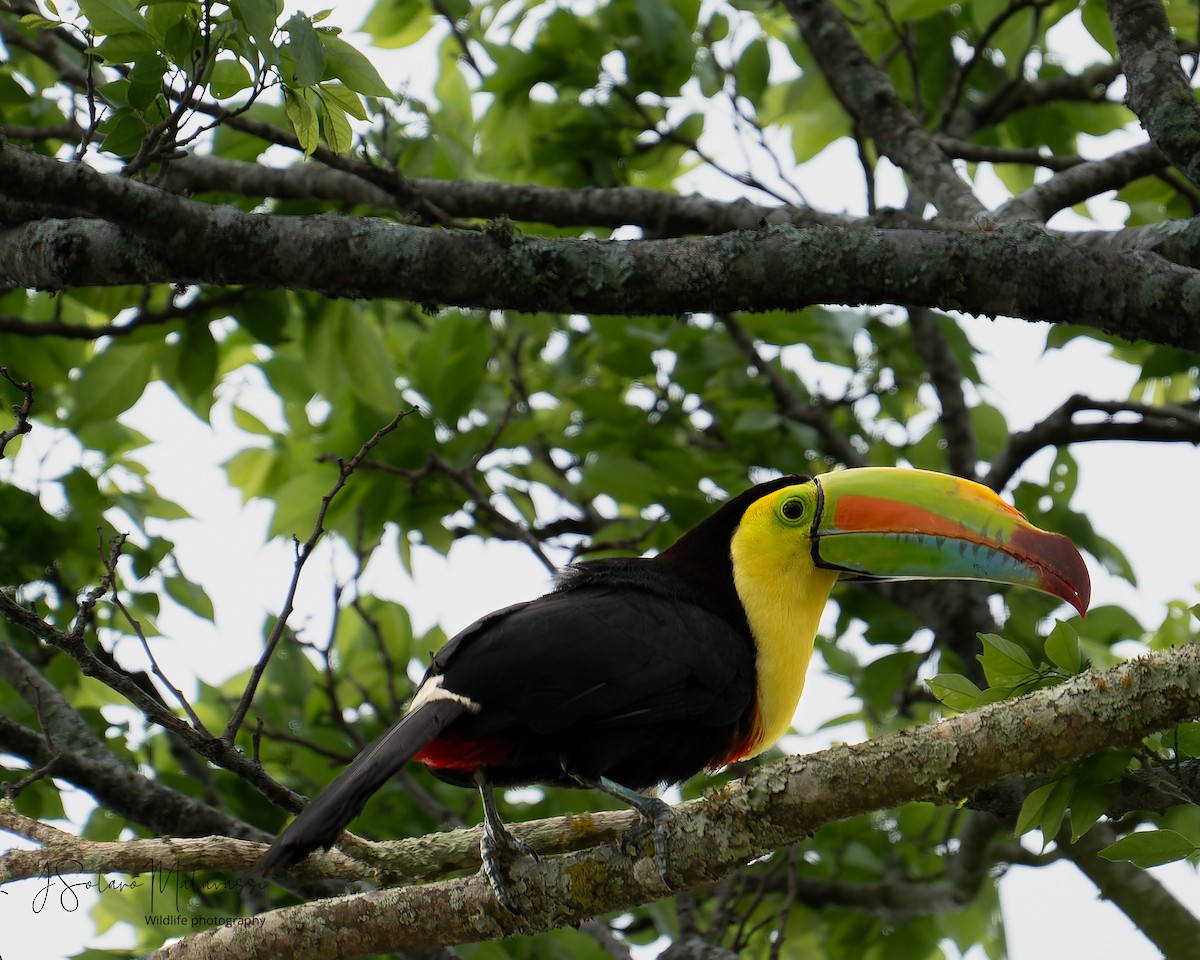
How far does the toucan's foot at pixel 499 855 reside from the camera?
2.93 meters

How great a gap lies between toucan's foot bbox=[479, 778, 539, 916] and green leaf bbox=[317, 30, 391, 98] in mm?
1782

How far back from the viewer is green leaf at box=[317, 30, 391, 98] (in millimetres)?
2963

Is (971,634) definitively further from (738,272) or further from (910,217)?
(738,272)

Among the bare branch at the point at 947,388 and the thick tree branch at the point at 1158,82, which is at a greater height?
the bare branch at the point at 947,388

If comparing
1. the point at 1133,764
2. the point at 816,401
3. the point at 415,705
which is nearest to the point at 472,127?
the point at 816,401

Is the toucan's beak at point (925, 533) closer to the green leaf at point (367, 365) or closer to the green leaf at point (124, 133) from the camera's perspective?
the green leaf at point (367, 365)

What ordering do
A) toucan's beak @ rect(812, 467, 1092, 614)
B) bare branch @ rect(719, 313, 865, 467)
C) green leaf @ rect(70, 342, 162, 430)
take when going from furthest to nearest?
A: bare branch @ rect(719, 313, 865, 467), green leaf @ rect(70, 342, 162, 430), toucan's beak @ rect(812, 467, 1092, 614)

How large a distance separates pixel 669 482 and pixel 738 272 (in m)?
2.17

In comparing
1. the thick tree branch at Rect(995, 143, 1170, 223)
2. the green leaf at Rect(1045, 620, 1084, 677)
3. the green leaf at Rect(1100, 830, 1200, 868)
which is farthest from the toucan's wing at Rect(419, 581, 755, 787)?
the thick tree branch at Rect(995, 143, 1170, 223)

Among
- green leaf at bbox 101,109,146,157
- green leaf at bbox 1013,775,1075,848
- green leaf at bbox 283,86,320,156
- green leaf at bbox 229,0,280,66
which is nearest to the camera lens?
green leaf at bbox 1013,775,1075,848

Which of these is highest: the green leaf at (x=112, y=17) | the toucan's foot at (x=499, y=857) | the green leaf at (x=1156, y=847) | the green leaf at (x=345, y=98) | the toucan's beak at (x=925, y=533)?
the green leaf at (x=112, y=17)

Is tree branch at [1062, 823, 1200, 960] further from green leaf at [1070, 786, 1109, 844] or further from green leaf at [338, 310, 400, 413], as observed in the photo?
green leaf at [338, 310, 400, 413]

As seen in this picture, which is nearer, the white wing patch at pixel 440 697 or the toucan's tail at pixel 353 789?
the toucan's tail at pixel 353 789

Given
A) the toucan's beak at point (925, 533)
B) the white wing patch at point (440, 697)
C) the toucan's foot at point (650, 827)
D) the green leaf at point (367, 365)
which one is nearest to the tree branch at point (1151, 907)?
the toucan's beak at point (925, 533)
